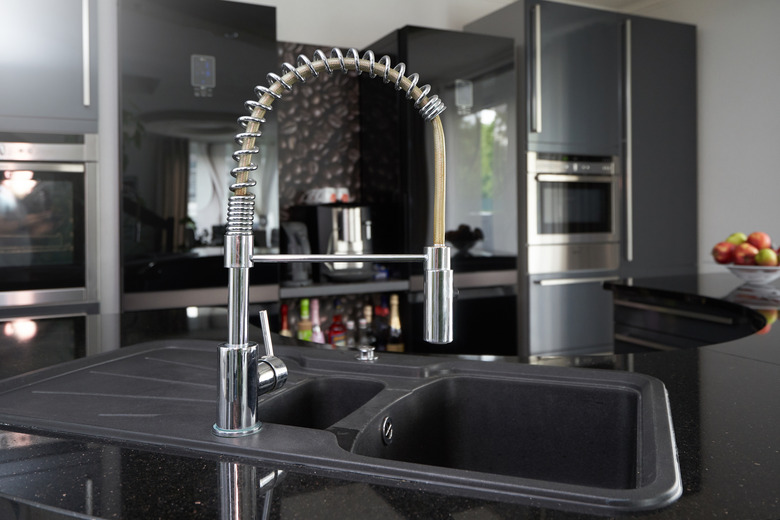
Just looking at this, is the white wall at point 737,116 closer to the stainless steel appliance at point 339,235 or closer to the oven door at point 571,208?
the oven door at point 571,208

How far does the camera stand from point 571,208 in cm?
340

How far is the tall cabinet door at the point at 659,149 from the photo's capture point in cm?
358

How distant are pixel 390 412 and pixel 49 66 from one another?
2237 mm

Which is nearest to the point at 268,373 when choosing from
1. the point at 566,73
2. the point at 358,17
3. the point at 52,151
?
the point at 52,151

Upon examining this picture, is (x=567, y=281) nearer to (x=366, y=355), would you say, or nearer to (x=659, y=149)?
(x=659, y=149)

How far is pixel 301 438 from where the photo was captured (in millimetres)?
734

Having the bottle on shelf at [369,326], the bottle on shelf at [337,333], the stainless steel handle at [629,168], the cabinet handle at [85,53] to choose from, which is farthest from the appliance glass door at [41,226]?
the stainless steel handle at [629,168]

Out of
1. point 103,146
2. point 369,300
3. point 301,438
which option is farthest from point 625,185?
→ point 301,438

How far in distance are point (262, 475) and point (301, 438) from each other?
0.30 ft

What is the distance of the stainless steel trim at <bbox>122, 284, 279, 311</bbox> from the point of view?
2.60m

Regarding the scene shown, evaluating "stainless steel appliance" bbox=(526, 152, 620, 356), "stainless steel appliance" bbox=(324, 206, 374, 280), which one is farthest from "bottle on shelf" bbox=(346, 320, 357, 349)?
"stainless steel appliance" bbox=(526, 152, 620, 356)

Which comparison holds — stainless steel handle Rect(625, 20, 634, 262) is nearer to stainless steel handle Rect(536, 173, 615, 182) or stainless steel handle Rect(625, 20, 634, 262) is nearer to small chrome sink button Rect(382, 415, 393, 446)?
stainless steel handle Rect(536, 173, 615, 182)

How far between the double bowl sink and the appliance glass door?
60.8 inches

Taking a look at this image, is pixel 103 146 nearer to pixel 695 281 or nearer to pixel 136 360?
pixel 136 360
